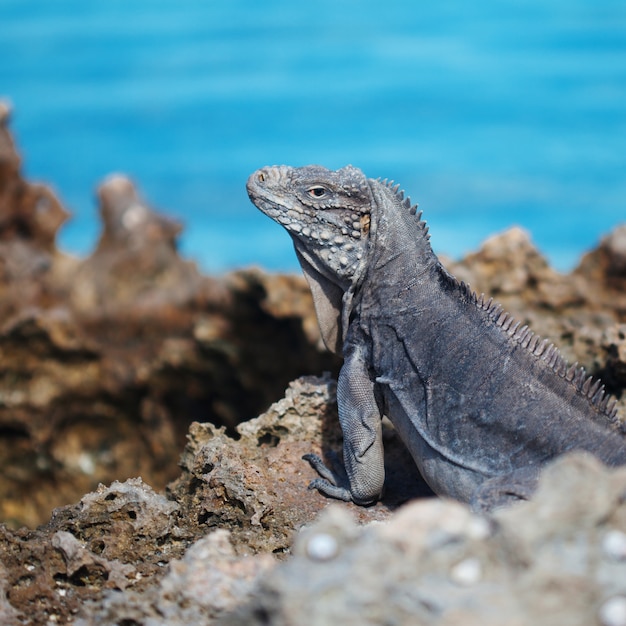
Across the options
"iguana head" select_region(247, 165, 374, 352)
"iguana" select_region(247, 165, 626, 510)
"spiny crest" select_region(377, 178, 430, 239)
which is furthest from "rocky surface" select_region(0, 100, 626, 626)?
"spiny crest" select_region(377, 178, 430, 239)

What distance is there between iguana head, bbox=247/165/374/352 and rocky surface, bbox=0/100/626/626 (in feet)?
1.96

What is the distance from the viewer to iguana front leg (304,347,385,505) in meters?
3.31

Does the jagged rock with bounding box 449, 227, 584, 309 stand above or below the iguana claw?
above

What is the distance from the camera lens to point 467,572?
6.03 feet

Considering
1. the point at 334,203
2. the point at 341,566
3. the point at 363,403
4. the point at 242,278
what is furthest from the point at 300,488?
the point at 242,278

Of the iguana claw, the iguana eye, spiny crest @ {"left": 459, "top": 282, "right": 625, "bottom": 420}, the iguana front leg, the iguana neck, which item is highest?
the iguana eye

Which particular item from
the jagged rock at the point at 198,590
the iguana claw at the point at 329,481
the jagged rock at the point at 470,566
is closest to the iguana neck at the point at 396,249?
the iguana claw at the point at 329,481

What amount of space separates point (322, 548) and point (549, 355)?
1.44m

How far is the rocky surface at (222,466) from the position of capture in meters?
1.84

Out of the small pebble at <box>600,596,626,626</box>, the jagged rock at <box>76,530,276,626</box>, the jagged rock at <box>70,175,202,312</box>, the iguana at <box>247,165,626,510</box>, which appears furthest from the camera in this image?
the jagged rock at <box>70,175,202,312</box>

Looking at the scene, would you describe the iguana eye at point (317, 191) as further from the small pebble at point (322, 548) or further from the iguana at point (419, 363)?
the small pebble at point (322, 548)

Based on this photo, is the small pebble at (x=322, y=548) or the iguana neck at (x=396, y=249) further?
the iguana neck at (x=396, y=249)

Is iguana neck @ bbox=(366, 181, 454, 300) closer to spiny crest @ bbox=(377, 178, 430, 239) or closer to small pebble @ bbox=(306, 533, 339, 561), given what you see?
spiny crest @ bbox=(377, 178, 430, 239)

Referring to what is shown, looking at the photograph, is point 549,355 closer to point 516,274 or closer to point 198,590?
point 198,590
